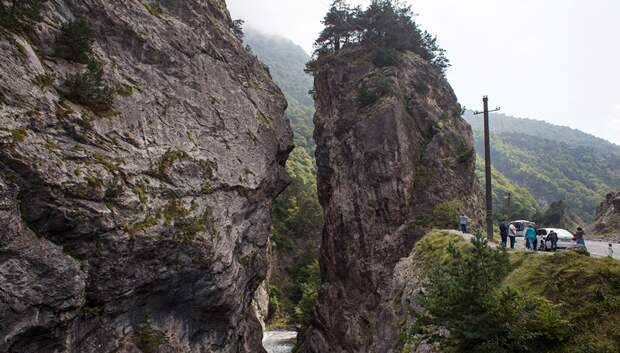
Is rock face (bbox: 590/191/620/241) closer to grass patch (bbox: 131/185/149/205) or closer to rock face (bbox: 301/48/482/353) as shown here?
rock face (bbox: 301/48/482/353)

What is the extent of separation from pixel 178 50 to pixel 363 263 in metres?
22.1

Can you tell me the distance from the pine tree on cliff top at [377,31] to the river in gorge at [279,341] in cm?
3508

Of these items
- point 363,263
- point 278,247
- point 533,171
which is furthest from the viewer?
point 533,171

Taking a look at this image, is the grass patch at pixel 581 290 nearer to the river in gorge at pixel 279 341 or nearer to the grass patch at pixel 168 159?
the grass patch at pixel 168 159

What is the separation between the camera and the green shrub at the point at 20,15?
1803 centimetres

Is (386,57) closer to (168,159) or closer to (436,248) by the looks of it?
(436,248)

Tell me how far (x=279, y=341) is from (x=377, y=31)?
41850 millimetres

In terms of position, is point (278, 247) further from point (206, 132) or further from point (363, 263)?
point (206, 132)

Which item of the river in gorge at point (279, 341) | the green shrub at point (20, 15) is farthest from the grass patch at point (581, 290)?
the river in gorge at point (279, 341)

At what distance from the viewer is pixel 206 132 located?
26.3 meters

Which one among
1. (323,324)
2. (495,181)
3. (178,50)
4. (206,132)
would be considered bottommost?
(323,324)

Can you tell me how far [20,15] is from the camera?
18.8 meters

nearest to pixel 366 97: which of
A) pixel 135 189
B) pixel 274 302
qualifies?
pixel 135 189

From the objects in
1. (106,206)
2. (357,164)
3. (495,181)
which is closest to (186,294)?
(106,206)
